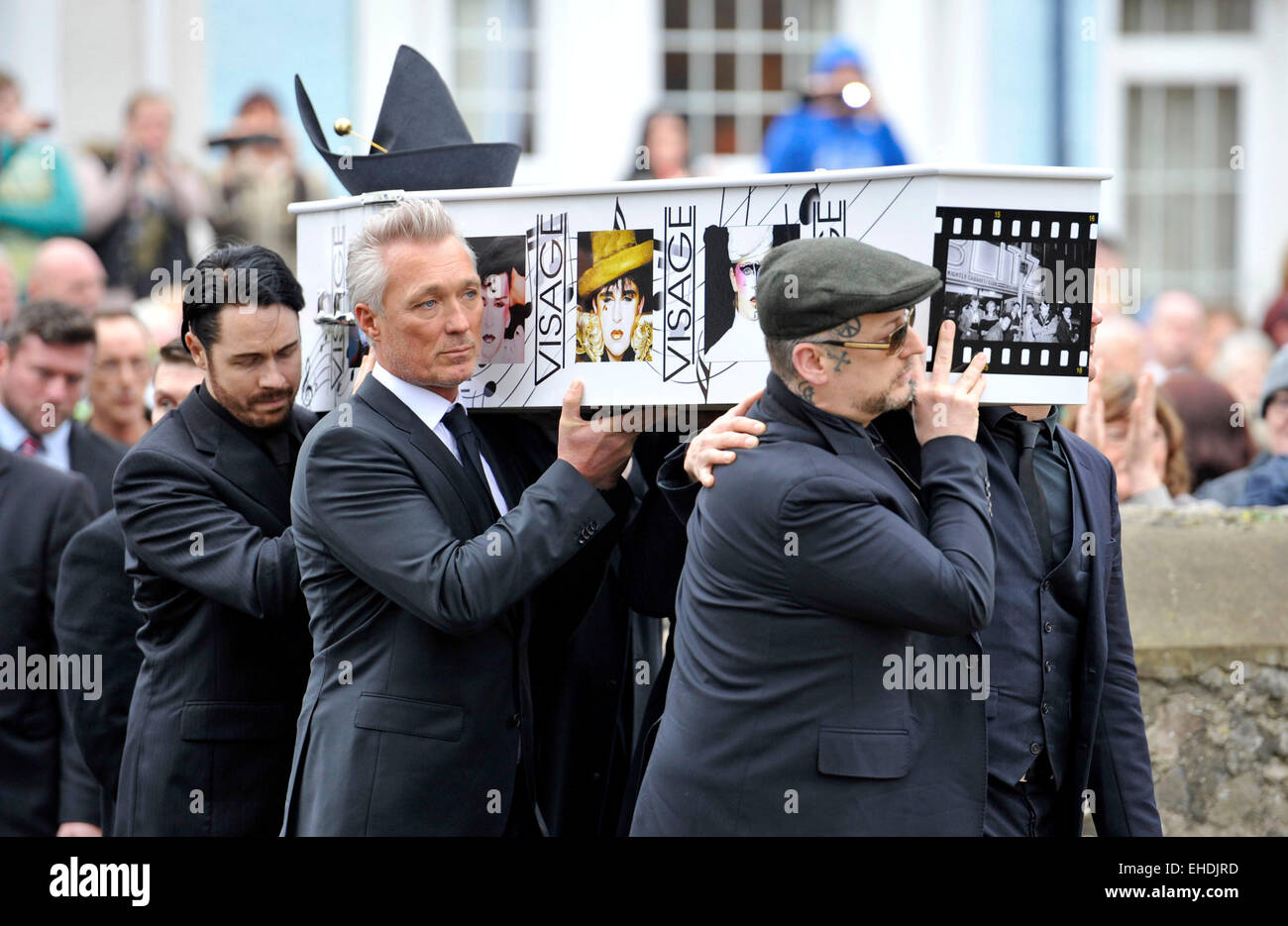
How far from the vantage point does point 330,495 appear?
348 cm

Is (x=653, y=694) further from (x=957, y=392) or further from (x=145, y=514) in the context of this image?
(x=145, y=514)

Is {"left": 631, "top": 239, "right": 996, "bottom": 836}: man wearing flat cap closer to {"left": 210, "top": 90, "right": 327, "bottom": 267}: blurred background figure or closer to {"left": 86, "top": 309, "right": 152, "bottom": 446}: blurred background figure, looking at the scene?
{"left": 86, "top": 309, "right": 152, "bottom": 446}: blurred background figure

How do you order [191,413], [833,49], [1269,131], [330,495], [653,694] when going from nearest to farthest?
[330,495] < [653,694] < [191,413] < [833,49] < [1269,131]

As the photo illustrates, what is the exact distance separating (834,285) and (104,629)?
88.0 inches

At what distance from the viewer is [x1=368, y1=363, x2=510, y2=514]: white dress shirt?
3.65 m

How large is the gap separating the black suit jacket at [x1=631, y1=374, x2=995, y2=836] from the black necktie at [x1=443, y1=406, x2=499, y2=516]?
24.3 inches

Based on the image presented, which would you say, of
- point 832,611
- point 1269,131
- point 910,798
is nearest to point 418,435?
point 832,611

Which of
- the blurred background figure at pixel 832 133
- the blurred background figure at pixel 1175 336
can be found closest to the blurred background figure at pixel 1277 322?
the blurred background figure at pixel 1175 336

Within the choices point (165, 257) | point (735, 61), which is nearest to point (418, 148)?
point (165, 257)

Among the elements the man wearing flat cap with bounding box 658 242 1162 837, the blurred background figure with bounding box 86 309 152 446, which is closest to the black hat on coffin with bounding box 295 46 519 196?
the man wearing flat cap with bounding box 658 242 1162 837

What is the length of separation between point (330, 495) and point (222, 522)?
0.51 metres

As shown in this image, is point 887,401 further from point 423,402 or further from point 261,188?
point 261,188

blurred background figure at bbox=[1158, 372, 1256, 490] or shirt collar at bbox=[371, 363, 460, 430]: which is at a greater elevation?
shirt collar at bbox=[371, 363, 460, 430]

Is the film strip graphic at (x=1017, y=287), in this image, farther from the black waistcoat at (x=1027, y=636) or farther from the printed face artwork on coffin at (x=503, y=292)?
the printed face artwork on coffin at (x=503, y=292)
